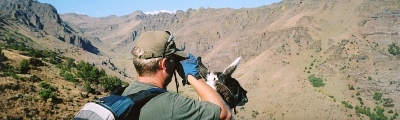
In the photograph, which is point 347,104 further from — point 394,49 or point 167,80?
point 167,80

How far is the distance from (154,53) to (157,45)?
89mm

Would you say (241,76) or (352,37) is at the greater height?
(352,37)

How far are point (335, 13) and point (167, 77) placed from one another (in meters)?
185

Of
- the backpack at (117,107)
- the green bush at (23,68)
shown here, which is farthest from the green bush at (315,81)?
the backpack at (117,107)

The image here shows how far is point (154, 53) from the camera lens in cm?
338

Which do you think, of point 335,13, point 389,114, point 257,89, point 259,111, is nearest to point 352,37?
point 335,13

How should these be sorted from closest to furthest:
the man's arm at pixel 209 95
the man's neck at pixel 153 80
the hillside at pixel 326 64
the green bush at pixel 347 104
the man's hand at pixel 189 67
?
the man's arm at pixel 209 95
the man's hand at pixel 189 67
the man's neck at pixel 153 80
the green bush at pixel 347 104
the hillside at pixel 326 64

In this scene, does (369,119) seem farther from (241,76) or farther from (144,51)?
(144,51)

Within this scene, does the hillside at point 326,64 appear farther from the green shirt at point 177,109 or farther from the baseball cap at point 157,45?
the green shirt at point 177,109

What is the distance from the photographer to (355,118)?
357ft

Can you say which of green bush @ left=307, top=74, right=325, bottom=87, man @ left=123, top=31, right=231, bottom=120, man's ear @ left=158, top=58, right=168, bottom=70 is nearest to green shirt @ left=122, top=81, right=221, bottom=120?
man @ left=123, top=31, right=231, bottom=120

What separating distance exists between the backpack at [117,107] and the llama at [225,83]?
55 centimetres

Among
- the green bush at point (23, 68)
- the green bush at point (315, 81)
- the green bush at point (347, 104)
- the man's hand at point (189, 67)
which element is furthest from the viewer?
the green bush at point (315, 81)

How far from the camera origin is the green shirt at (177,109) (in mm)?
2994
